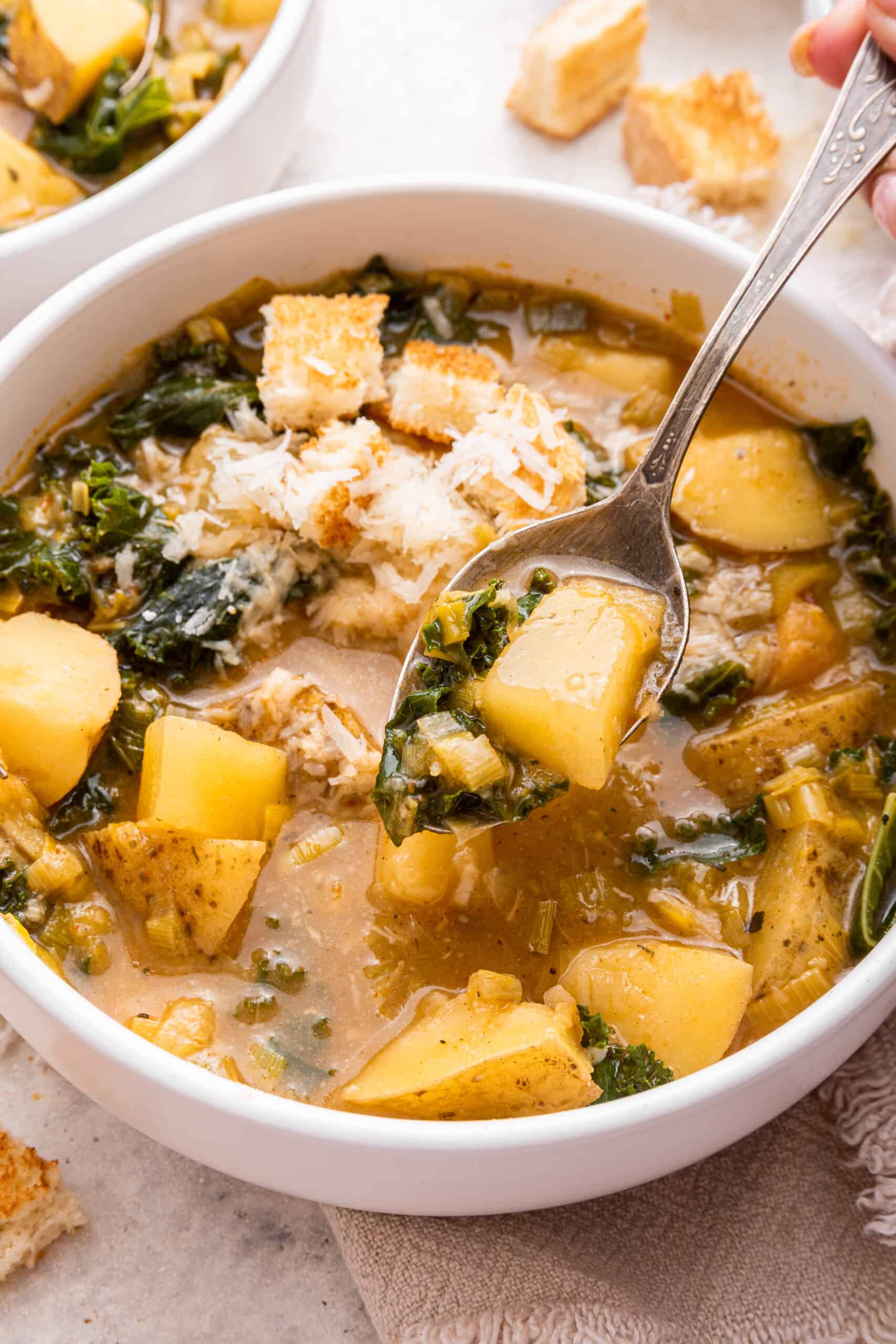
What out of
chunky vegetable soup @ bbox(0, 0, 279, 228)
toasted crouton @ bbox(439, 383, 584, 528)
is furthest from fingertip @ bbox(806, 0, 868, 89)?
chunky vegetable soup @ bbox(0, 0, 279, 228)

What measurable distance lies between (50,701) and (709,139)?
2.55 m

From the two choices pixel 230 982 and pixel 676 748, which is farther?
pixel 676 748

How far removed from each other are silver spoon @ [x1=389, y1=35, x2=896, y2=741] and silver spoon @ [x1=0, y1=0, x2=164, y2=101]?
1974mm

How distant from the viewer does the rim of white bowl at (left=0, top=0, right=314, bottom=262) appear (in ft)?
11.4

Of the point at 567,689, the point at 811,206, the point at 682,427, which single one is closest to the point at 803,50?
the point at 811,206

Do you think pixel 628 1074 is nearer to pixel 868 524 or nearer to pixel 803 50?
pixel 868 524

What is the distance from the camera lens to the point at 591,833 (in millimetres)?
3033

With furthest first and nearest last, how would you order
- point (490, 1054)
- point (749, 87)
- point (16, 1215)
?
point (749, 87)
point (16, 1215)
point (490, 1054)

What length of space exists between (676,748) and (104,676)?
127 centimetres

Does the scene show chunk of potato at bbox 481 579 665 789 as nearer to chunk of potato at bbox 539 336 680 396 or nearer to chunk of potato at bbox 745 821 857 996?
chunk of potato at bbox 745 821 857 996

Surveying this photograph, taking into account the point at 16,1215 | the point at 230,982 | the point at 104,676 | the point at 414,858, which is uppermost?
the point at 104,676

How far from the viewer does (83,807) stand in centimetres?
299

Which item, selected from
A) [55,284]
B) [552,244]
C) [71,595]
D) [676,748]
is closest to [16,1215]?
[71,595]

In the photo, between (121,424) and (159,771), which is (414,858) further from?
(121,424)
